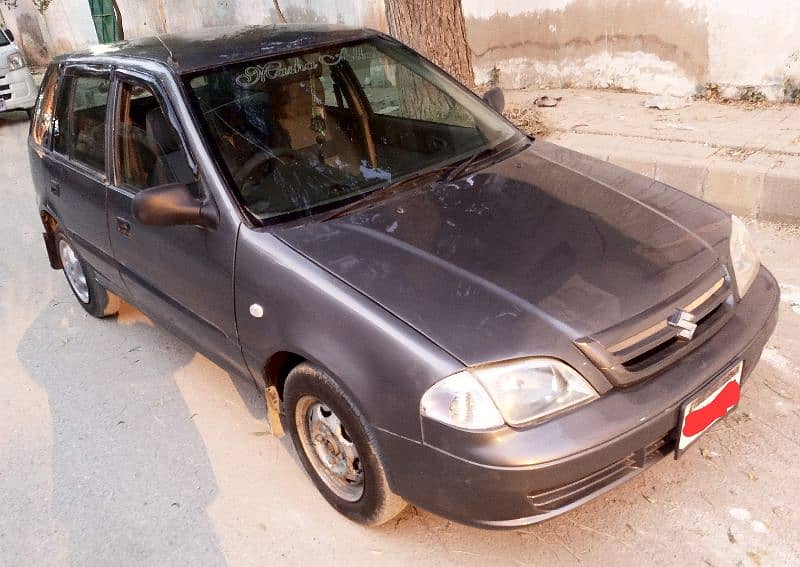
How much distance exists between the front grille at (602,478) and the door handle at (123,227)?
2216mm

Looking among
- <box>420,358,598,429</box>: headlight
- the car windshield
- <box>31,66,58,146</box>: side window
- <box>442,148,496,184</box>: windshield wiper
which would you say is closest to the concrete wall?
the car windshield

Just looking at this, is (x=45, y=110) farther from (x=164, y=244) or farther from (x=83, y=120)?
(x=164, y=244)

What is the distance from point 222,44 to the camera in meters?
3.35

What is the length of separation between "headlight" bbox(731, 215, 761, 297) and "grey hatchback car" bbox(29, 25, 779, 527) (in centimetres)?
1

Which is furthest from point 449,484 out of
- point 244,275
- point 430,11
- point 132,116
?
point 430,11

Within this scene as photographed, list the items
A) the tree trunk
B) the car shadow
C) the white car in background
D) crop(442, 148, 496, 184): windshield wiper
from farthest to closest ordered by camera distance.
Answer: the white car in background
the tree trunk
crop(442, 148, 496, 184): windshield wiper
the car shadow

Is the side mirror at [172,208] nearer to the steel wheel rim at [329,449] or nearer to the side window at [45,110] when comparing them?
the steel wheel rim at [329,449]

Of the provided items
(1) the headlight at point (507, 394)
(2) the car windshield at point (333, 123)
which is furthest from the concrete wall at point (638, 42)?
(1) the headlight at point (507, 394)

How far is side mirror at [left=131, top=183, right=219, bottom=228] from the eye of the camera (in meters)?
2.69

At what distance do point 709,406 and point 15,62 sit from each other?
1078 centimetres

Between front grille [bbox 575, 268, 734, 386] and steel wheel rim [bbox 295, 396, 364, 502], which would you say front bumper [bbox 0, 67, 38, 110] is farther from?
front grille [bbox 575, 268, 734, 386]

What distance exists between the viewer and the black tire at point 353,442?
7.76 feet

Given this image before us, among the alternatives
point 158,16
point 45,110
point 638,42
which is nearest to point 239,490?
point 45,110

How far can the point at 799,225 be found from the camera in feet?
15.4
